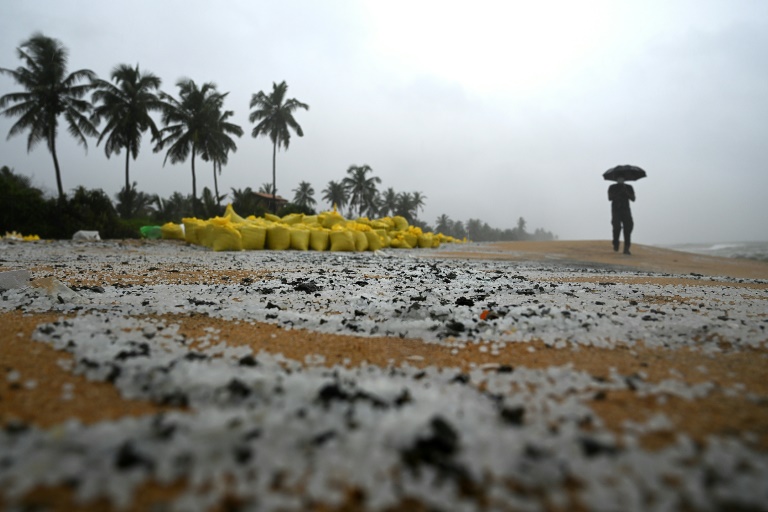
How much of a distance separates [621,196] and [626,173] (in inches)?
22.4

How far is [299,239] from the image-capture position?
25.1 feet

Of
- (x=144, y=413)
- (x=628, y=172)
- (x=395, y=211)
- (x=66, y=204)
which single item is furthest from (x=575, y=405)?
(x=395, y=211)

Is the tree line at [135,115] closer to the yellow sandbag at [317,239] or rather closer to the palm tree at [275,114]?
the palm tree at [275,114]

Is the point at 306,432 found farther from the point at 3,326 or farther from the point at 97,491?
the point at 3,326

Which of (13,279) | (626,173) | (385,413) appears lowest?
(385,413)

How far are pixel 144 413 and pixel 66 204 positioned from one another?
48.2 feet

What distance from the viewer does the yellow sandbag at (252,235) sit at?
7.03 m

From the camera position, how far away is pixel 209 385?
3.09ft

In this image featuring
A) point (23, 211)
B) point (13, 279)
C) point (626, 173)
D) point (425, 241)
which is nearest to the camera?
point (13, 279)

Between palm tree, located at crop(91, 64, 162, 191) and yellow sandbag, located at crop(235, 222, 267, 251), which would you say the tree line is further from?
yellow sandbag, located at crop(235, 222, 267, 251)

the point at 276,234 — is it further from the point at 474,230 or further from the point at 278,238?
the point at 474,230

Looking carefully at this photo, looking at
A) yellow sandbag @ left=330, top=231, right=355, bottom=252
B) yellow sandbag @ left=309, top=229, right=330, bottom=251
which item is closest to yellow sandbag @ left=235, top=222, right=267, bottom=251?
yellow sandbag @ left=309, top=229, right=330, bottom=251

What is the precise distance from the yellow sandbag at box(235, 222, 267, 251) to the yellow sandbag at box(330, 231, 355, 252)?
146 centimetres

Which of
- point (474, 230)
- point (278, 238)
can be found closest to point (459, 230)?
point (474, 230)
